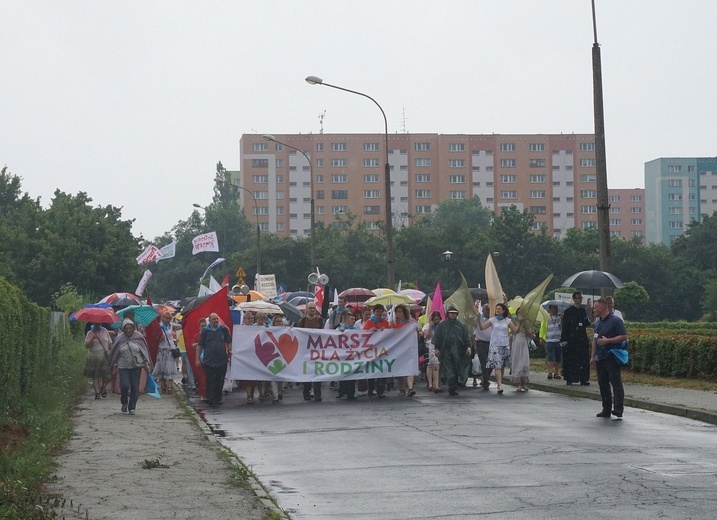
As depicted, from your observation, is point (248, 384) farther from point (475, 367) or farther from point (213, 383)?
point (475, 367)

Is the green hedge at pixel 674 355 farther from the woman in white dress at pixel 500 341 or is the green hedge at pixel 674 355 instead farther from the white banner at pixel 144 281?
the white banner at pixel 144 281

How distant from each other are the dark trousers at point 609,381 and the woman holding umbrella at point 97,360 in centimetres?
990

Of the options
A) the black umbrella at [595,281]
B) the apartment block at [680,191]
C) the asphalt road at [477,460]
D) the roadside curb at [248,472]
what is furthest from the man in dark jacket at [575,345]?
the apartment block at [680,191]

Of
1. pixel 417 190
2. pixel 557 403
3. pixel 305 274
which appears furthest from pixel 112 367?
pixel 417 190

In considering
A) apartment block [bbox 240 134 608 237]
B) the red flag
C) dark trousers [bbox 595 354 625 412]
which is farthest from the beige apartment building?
dark trousers [bbox 595 354 625 412]

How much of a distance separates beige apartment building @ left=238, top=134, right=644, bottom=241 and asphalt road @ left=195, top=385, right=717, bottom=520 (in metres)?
133

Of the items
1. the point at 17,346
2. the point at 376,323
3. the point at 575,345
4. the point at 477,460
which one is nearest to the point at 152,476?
the point at 477,460

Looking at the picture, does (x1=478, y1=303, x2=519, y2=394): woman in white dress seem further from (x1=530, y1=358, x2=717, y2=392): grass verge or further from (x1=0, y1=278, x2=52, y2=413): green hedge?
(x1=0, y1=278, x2=52, y2=413): green hedge

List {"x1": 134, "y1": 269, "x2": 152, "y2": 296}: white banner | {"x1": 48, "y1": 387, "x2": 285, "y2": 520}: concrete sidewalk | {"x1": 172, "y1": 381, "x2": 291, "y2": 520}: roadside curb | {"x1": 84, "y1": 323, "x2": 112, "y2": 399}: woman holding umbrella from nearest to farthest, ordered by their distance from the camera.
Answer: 1. {"x1": 48, "y1": 387, "x2": 285, "y2": 520}: concrete sidewalk
2. {"x1": 172, "y1": 381, "x2": 291, "y2": 520}: roadside curb
3. {"x1": 84, "y1": 323, "x2": 112, "y2": 399}: woman holding umbrella
4. {"x1": 134, "y1": 269, "x2": 152, "y2": 296}: white banner

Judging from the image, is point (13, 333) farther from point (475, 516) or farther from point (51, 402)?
point (475, 516)

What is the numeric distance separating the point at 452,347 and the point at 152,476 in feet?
39.7

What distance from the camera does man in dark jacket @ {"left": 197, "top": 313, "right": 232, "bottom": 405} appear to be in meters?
22.0

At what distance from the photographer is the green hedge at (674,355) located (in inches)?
940

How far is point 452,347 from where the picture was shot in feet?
75.3
